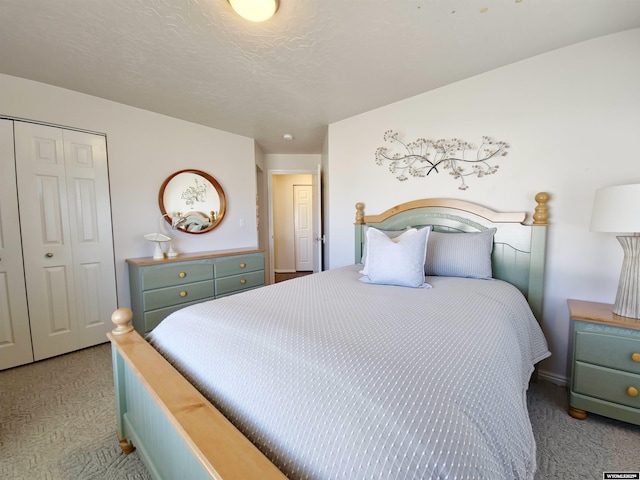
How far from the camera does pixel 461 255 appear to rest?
192cm

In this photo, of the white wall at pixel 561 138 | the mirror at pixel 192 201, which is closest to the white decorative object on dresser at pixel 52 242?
the mirror at pixel 192 201

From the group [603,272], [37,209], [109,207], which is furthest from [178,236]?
[603,272]

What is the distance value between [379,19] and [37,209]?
2928mm

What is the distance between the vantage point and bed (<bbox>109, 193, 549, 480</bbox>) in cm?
55

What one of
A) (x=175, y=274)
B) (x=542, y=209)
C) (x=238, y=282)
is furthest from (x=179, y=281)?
(x=542, y=209)

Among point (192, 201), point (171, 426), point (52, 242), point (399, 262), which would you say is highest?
point (192, 201)

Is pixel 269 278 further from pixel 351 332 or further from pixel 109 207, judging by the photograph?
pixel 351 332

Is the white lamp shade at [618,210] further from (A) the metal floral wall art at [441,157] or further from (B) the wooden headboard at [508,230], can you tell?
(A) the metal floral wall art at [441,157]

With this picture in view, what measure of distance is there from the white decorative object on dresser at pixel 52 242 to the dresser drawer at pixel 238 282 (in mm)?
981

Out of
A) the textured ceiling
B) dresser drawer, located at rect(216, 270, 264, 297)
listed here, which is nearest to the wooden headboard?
the textured ceiling

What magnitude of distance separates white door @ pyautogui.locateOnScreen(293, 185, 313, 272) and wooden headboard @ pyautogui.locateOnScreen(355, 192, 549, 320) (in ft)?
12.3

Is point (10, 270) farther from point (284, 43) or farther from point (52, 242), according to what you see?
point (284, 43)

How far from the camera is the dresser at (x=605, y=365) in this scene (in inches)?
55.0

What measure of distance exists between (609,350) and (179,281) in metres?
3.19
